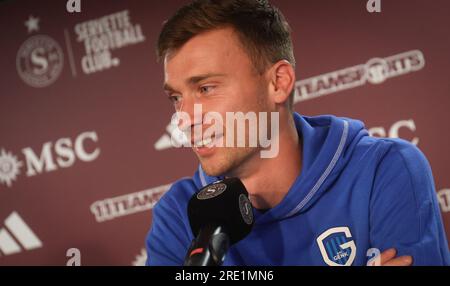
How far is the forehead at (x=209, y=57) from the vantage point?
1.31 meters

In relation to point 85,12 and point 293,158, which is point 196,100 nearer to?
point 293,158

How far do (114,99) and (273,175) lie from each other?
5.05ft

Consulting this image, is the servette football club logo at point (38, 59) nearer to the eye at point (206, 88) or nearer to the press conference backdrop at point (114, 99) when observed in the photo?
the press conference backdrop at point (114, 99)

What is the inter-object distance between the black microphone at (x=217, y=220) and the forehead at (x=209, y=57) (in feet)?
1.10

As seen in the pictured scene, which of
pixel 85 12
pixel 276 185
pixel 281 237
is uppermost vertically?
pixel 85 12

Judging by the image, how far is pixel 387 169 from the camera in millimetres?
1302

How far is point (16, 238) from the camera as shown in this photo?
2834 millimetres

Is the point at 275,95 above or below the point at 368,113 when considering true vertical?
above

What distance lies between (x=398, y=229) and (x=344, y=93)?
4.86 feet

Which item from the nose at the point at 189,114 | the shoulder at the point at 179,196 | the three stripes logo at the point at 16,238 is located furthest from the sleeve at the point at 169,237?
the three stripes logo at the point at 16,238

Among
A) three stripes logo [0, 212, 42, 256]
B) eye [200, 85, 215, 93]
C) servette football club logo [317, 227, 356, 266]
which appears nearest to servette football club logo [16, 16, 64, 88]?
→ three stripes logo [0, 212, 42, 256]

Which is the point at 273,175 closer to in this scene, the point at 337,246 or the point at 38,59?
the point at 337,246

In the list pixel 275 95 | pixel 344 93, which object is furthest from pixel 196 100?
pixel 344 93

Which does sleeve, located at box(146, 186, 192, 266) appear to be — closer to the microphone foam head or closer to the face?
the face
